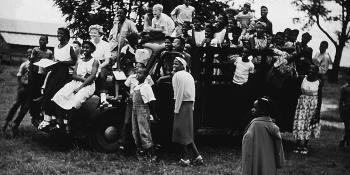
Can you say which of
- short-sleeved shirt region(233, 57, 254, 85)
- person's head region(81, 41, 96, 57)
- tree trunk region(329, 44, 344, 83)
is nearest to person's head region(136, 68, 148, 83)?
person's head region(81, 41, 96, 57)

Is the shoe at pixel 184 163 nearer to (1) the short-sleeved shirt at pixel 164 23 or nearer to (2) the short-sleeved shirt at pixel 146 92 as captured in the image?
(2) the short-sleeved shirt at pixel 146 92

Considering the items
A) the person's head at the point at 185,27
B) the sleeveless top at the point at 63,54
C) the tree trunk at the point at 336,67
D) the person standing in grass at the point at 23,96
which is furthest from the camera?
the tree trunk at the point at 336,67

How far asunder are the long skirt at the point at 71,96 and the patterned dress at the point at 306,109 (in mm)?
4492

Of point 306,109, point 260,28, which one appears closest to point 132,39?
point 260,28

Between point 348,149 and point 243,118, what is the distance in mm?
3023

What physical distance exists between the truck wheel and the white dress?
0.55 m

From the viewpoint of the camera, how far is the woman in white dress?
8.45 m

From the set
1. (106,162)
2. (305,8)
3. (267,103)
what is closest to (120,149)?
(106,162)

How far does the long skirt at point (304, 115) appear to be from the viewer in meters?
9.99

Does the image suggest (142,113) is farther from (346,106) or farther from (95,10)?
(95,10)

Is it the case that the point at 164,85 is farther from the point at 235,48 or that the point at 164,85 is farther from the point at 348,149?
the point at 348,149

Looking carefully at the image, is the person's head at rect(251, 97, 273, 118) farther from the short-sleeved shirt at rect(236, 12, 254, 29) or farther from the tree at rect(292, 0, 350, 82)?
the tree at rect(292, 0, 350, 82)

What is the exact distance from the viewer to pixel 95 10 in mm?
31609

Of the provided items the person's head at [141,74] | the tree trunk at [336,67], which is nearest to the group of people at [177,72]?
the person's head at [141,74]
